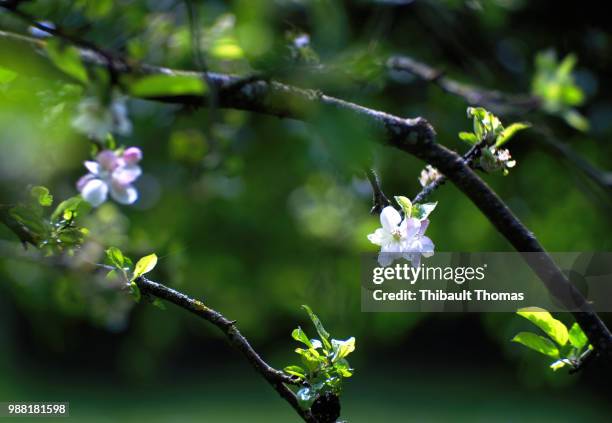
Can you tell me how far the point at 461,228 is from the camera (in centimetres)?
247

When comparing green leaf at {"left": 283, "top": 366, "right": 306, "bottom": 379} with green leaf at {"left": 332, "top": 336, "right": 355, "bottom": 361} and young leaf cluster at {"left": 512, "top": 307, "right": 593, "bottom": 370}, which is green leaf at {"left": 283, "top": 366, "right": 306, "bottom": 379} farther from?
young leaf cluster at {"left": 512, "top": 307, "right": 593, "bottom": 370}

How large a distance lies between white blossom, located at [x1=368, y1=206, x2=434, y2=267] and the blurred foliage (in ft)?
0.77

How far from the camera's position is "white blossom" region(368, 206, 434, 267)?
28.7 inches

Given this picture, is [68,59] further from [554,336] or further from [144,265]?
[554,336]

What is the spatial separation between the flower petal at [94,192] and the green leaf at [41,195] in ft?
0.13

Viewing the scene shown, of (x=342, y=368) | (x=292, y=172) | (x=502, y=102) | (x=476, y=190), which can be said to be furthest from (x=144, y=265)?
(x=292, y=172)

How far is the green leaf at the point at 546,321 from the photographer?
2.48 feet

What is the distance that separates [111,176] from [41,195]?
94 millimetres

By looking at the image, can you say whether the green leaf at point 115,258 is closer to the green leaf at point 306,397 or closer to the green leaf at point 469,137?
the green leaf at point 306,397

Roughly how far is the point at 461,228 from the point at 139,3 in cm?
157

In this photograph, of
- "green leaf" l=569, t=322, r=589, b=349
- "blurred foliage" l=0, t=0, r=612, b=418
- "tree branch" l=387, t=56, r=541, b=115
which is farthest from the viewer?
"tree branch" l=387, t=56, r=541, b=115

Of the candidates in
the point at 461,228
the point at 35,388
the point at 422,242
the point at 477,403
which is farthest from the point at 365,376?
the point at 422,242

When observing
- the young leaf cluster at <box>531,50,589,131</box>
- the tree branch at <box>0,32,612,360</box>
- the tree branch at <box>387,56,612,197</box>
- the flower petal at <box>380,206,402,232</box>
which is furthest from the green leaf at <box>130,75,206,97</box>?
the young leaf cluster at <box>531,50,589,131</box>

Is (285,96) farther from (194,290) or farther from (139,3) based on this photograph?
(194,290)
